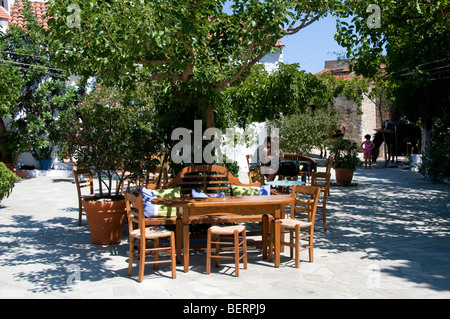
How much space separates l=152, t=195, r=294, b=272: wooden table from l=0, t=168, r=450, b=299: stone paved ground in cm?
42

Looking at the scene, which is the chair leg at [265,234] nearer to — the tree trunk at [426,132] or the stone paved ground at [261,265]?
the stone paved ground at [261,265]

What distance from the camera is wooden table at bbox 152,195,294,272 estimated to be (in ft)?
19.6

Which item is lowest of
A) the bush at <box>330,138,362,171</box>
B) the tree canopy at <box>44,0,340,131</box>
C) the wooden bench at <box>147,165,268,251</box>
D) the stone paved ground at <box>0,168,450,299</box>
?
the stone paved ground at <box>0,168,450,299</box>

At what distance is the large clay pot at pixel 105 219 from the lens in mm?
7090

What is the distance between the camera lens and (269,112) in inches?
329

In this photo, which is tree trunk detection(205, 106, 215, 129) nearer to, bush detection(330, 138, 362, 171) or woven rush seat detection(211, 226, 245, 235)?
woven rush seat detection(211, 226, 245, 235)

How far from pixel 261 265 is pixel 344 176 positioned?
9215 mm

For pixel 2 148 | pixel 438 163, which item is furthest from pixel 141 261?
pixel 2 148

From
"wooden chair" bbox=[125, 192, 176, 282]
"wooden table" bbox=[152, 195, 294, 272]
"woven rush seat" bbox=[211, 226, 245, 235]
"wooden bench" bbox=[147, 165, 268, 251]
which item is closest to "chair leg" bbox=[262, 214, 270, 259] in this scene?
"wooden bench" bbox=[147, 165, 268, 251]

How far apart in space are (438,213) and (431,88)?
9.67 m

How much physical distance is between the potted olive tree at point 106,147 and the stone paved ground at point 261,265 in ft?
1.36

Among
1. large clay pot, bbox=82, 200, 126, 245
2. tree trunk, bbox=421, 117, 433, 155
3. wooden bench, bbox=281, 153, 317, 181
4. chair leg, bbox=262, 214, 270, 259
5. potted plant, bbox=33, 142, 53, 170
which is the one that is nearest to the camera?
chair leg, bbox=262, 214, 270, 259
